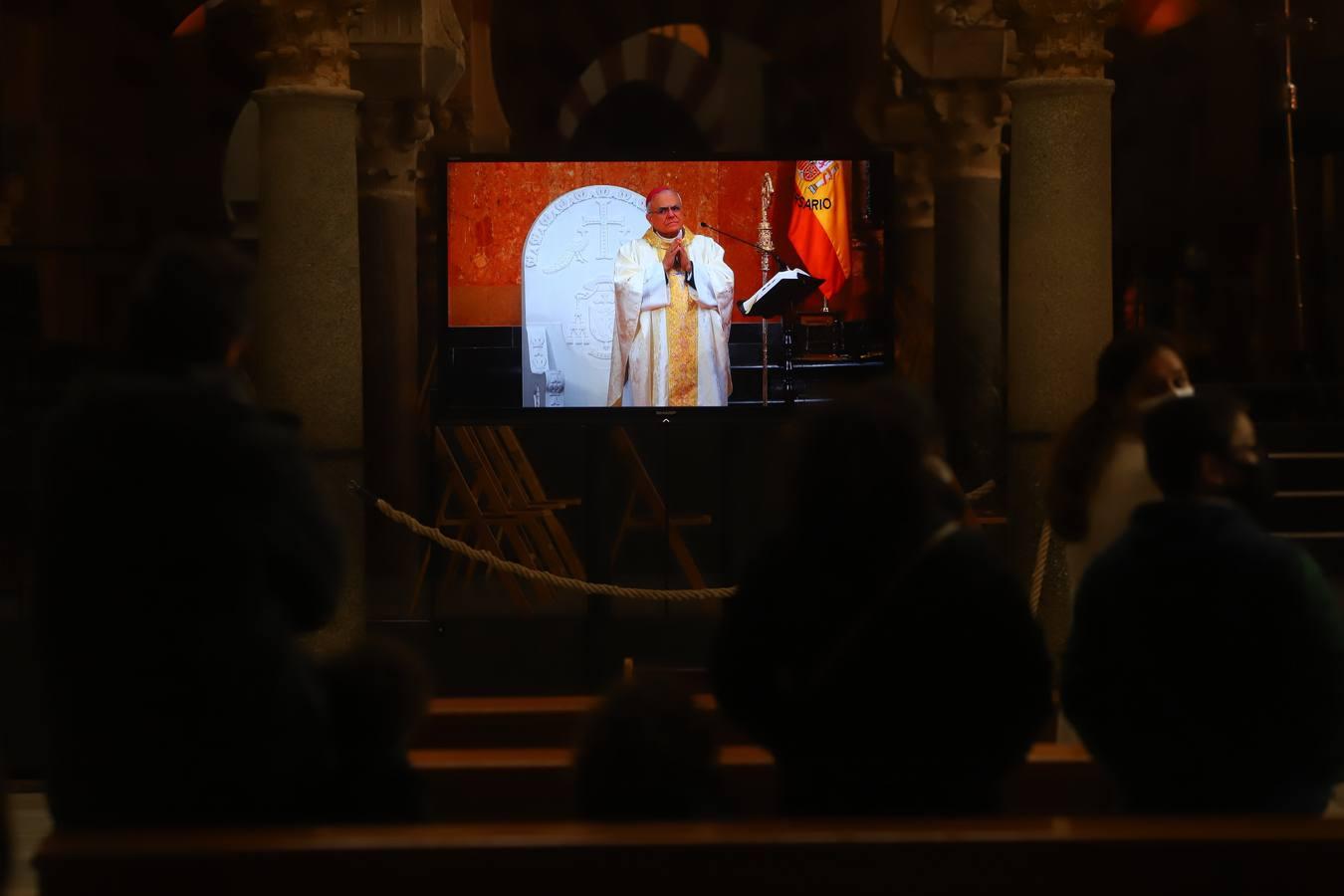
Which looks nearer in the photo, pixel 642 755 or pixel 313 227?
pixel 642 755

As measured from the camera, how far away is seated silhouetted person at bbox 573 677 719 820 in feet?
9.89

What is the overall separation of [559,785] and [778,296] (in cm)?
604

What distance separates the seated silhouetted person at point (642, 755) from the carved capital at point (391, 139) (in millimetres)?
9314

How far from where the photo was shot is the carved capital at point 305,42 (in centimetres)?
841

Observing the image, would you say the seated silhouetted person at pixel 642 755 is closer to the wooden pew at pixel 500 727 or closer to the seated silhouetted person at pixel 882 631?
the seated silhouetted person at pixel 882 631

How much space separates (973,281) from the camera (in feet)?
41.4

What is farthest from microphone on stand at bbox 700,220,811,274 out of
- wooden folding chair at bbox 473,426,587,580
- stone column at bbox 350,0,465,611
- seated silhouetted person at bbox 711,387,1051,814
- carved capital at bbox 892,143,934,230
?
seated silhouetted person at bbox 711,387,1051,814

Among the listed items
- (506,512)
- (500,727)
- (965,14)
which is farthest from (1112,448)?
(965,14)

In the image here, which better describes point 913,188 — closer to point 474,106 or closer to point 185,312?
point 474,106

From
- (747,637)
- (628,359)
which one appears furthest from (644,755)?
(628,359)

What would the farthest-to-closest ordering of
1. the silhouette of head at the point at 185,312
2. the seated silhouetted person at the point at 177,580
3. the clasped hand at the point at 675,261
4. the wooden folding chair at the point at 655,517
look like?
the wooden folding chair at the point at 655,517, the clasped hand at the point at 675,261, the silhouette of head at the point at 185,312, the seated silhouetted person at the point at 177,580

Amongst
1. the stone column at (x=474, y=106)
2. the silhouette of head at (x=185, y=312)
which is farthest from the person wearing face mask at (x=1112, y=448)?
the stone column at (x=474, y=106)

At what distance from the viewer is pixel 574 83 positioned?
20.2 metres

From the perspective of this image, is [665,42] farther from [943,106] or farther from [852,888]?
[852,888]
